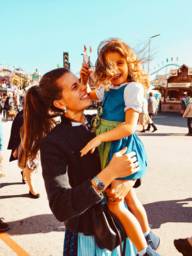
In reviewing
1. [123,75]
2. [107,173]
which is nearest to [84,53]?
[123,75]

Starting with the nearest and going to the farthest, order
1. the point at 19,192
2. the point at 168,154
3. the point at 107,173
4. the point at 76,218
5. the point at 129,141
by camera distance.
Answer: the point at 107,173
the point at 76,218
the point at 129,141
the point at 19,192
the point at 168,154

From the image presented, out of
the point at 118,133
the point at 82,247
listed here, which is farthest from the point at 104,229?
the point at 118,133

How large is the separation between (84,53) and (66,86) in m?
0.54

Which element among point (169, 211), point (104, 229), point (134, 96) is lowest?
point (169, 211)

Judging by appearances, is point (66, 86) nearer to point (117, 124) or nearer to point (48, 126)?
point (48, 126)

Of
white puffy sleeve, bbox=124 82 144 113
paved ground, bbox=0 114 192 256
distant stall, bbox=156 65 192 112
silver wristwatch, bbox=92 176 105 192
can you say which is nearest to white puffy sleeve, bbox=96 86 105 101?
white puffy sleeve, bbox=124 82 144 113

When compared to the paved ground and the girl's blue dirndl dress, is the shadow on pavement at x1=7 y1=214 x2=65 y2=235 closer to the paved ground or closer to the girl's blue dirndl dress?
the paved ground

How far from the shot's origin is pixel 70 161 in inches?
66.0

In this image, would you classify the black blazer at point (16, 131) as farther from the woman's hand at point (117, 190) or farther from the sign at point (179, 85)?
the sign at point (179, 85)

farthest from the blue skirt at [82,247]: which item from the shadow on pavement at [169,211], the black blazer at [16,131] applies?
the black blazer at [16,131]

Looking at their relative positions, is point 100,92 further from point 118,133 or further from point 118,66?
point 118,133

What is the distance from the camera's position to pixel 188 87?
36.2m

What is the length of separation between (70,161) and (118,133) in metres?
0.41

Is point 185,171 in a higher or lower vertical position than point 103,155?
lower
